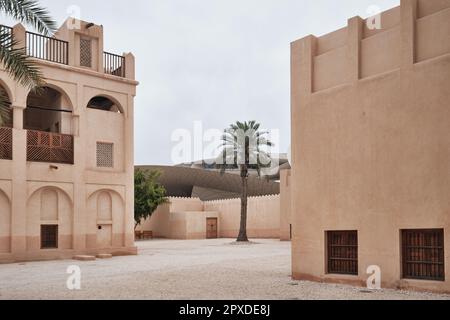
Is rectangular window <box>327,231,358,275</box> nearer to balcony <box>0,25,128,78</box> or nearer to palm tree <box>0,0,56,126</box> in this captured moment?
palm tree <box>0,0,56,126</box>

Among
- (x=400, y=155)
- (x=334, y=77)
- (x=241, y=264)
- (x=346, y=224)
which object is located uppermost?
(x=334, y=77)

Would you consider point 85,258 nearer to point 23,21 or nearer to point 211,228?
point 23,21

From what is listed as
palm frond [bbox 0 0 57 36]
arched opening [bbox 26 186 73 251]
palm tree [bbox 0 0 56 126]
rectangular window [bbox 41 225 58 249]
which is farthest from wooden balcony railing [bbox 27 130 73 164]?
palm frond [bbox 0 0 57 36]

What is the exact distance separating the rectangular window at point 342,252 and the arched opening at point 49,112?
1633 cm

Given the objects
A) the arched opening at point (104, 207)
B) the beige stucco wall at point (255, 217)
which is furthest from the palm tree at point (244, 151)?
the arched opening at point (104, 207)

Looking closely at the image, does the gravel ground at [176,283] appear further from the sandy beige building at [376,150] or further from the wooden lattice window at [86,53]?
the wooden lattice window at [86,53]

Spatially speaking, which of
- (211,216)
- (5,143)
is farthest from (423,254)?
(211,216)

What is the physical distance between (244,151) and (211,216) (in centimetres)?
1529

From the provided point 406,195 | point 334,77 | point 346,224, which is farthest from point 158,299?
point 334,77

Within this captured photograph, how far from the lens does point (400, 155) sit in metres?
12.7

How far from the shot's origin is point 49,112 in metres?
27.4

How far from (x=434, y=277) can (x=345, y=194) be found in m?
3.04

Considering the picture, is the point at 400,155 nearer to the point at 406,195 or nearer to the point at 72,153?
the point at 406,195

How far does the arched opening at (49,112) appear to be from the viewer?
26094 mm
